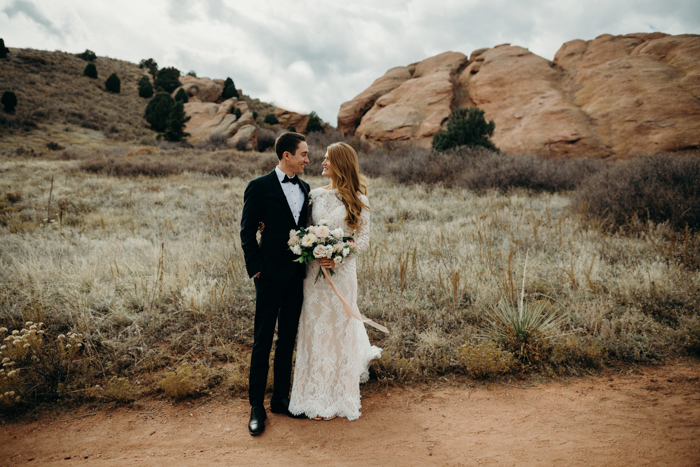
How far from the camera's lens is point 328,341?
10.1 ft

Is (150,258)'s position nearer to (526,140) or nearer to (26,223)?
(26,223)

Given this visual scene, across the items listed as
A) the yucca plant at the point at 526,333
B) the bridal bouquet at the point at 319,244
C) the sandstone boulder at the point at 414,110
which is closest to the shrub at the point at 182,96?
the sandstone boulder at the point at 414,110

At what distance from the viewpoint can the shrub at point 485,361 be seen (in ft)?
11.6

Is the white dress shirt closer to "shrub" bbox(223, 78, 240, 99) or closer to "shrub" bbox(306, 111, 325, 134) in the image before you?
"shrub" bbox(306, 111, 325, 134)

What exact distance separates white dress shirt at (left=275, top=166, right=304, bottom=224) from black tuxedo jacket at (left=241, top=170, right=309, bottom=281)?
5cm

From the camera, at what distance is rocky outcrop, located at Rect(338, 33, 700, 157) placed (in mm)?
16594

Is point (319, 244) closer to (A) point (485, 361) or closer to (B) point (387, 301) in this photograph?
(A) point (485, 361)

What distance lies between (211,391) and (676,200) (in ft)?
31.6

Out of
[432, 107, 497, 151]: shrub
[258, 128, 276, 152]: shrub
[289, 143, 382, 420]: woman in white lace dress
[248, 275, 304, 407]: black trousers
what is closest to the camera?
[248, 275, 304, 407]: black trousers

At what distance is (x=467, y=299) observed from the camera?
4.96 m

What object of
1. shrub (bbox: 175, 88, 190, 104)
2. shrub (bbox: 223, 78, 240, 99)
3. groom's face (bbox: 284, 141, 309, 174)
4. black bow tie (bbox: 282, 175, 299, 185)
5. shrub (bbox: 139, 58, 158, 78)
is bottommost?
black bow tie (bbox: 282, 175, 299, 185)

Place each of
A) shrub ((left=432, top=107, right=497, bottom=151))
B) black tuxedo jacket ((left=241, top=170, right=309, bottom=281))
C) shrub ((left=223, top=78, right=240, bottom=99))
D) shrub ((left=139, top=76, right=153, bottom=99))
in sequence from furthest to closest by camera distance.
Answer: shrub ((left=223, top=78, right=240, bottom=99)) → shrub ((left=139, top=76, right=153, bottom=99)) → shrub ((left=432, top=107, right=497, bottom=151)) → black tuxedo jacket ((left=241, top=170, right=309, bottom=281))

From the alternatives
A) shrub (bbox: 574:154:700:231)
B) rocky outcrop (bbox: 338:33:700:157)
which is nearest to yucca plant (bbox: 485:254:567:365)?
shrub (bbox: 574:154:700:231)

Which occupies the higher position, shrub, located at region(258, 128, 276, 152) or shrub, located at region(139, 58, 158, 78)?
shrub, located at region(139, 58, 158, 78)
